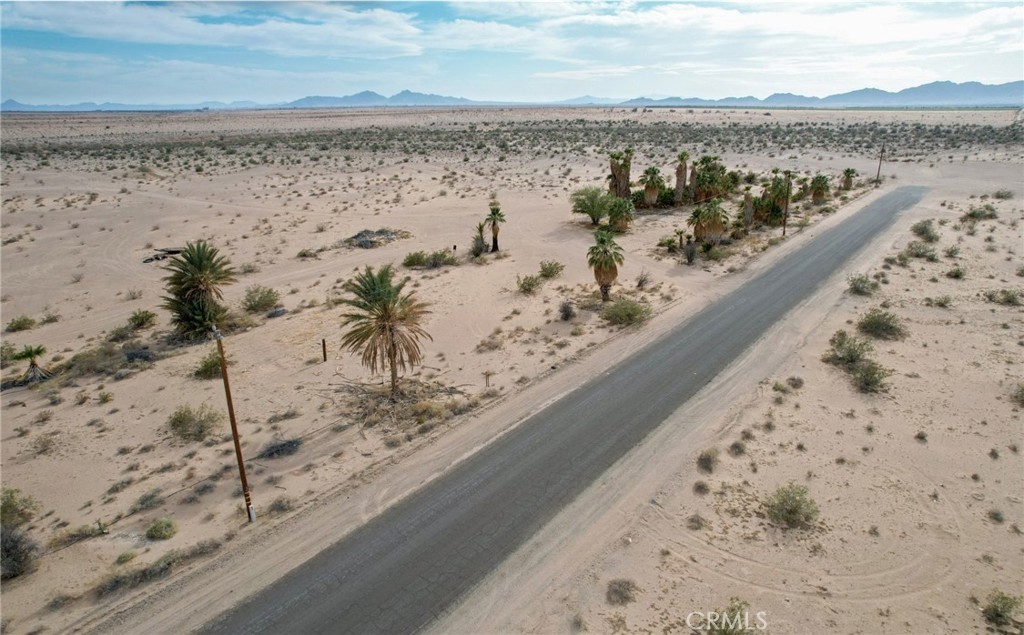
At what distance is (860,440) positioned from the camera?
65.9 feet

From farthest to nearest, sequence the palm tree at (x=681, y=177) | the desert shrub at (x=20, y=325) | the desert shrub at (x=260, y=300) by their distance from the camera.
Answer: the palm tree at (x=681, y=177), the desert shrub at (x=260, y=300), the desert shrub at (x=20, y=325)

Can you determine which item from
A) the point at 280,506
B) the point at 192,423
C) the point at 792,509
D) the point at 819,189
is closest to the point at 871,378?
the point at 792,509

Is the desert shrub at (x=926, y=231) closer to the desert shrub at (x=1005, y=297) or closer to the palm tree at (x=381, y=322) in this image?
the desert shrub at (x=1005, y=297)

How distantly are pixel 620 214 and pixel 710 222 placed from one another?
29.5ft

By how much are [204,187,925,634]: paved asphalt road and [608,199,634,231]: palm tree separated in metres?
23.3

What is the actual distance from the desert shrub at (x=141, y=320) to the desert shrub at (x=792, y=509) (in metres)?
33.0

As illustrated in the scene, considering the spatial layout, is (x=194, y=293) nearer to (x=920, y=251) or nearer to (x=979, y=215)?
(x=920, y=251)

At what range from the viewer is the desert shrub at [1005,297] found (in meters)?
31.8

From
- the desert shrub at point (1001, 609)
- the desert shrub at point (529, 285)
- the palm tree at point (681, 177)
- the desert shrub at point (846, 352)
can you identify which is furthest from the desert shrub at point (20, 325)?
the palm tree at point (681, 177)

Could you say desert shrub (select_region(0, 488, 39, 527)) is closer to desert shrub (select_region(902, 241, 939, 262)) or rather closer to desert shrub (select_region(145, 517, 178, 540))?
desert shrub (select_region(145, 517, 178, 540))

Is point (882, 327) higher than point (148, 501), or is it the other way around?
point (882, 327)

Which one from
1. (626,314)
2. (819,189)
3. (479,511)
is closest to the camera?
(479,511)

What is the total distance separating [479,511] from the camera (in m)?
16.9

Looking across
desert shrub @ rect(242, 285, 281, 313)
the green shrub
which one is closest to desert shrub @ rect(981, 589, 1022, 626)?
desert shrub @ rect(242, 285, 281, 313)
